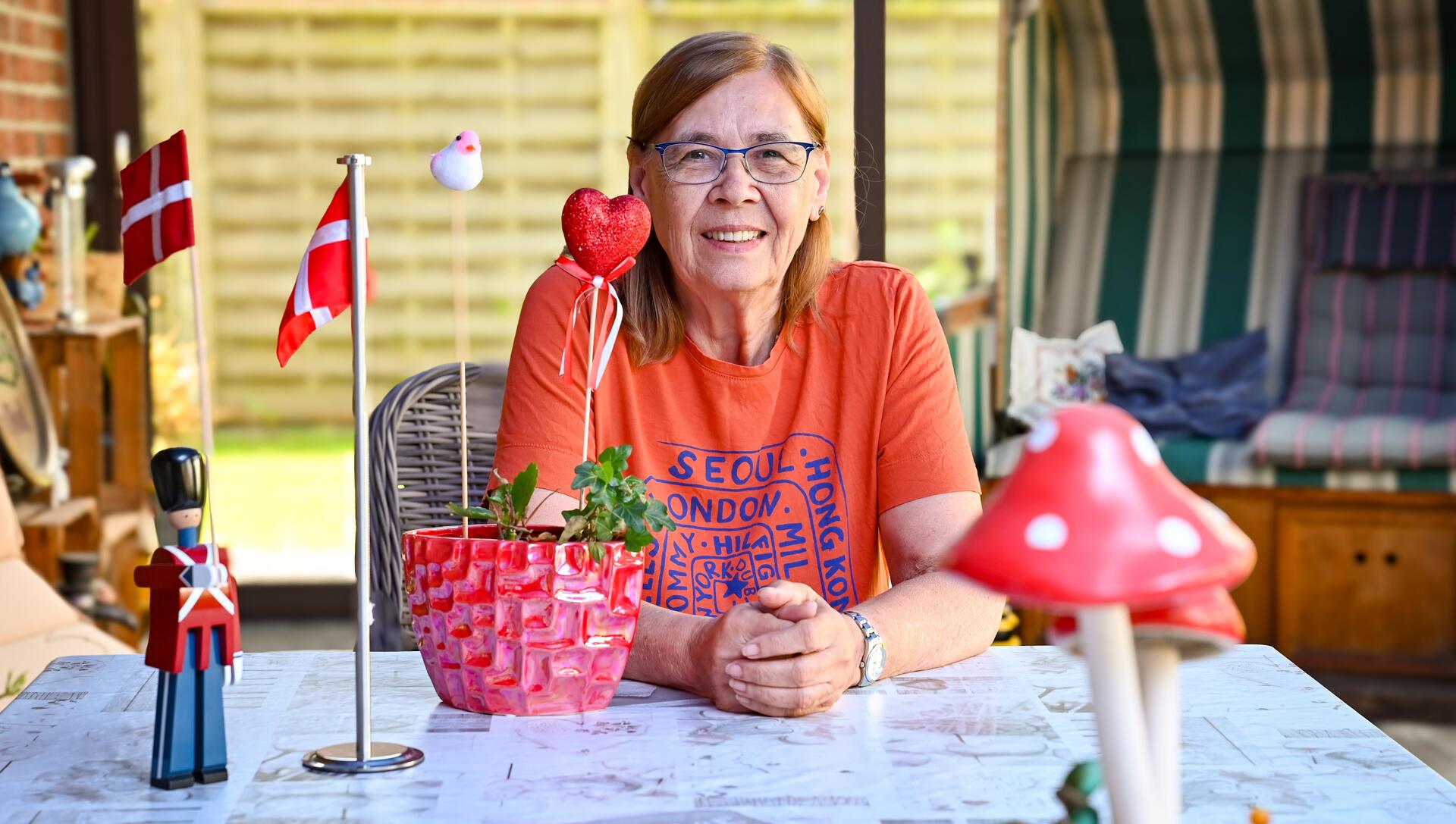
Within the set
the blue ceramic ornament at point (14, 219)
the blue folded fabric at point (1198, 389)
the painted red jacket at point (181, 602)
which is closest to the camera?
the painted red jacket at point (181, 602)

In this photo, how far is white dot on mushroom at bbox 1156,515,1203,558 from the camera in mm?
617

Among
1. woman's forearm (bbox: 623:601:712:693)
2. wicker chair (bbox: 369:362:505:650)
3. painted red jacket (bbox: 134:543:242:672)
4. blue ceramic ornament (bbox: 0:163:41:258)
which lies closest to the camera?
painted red jacket (bbox: 134:543:242:672)

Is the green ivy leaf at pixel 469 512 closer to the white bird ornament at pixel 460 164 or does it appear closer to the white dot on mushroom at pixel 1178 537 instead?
the white bird ornament at pixel 460 164

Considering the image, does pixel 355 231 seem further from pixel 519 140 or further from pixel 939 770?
pixel 519 140

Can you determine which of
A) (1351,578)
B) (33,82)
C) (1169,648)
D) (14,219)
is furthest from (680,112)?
(33,82)

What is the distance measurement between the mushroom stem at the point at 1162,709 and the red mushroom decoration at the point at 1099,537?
6cm

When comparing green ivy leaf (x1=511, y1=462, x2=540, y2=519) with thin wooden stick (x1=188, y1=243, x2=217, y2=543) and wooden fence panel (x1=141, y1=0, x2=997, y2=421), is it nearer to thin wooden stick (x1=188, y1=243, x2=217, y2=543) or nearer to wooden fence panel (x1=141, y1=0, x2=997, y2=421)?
thin wooden stick (x1=188, y1=243, x2=217, y2=543)

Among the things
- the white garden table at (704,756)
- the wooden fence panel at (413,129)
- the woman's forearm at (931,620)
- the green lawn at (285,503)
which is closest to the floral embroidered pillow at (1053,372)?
the wooden fence panel at (413,129)

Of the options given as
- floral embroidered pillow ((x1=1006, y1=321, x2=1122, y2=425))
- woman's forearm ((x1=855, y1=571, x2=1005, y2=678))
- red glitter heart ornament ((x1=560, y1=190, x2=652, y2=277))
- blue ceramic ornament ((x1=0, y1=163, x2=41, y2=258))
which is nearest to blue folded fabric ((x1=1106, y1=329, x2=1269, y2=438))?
floral embroidered pillow ((x1=1006, y1=321, x2=1122, y2=425))

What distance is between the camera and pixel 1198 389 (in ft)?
13.2

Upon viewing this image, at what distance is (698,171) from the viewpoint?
1.62 meters

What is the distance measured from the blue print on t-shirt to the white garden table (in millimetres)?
307

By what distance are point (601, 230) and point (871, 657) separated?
0.44 metres

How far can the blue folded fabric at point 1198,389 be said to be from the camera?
385 cm
